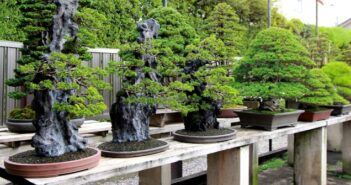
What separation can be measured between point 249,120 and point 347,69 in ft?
6.74

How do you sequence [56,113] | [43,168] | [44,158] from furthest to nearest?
[56,113], [44,158], [43,168]

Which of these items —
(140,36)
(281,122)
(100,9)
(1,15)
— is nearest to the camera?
(140,36)

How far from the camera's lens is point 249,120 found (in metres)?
2.67

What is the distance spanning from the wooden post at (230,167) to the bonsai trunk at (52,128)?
1.08 m

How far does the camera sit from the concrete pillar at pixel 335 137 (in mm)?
5281

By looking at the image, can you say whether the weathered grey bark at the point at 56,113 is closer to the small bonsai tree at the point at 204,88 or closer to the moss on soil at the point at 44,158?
the moss on soil at the point at 44,158

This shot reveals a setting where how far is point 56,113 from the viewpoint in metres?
1.49

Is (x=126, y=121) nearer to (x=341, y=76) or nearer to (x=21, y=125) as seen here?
(x=21, y=125)

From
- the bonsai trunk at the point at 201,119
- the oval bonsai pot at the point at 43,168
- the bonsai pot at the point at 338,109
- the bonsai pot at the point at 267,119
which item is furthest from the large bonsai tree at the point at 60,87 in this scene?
the bonsai pot at the point at 338,109

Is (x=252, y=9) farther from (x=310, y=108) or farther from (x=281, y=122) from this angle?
(x=281, y=122)

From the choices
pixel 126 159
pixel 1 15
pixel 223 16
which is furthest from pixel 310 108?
pixel 1 15

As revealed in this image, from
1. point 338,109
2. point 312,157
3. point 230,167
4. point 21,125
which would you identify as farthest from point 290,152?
point 21,125

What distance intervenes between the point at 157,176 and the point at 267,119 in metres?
1.15

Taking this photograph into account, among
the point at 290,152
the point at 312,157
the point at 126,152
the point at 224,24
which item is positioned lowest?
the point at 290,152
